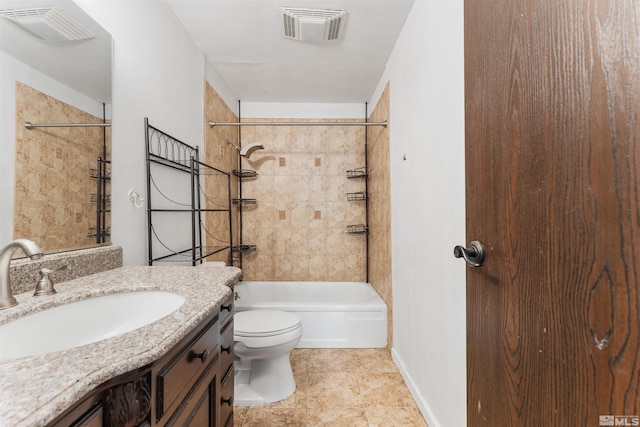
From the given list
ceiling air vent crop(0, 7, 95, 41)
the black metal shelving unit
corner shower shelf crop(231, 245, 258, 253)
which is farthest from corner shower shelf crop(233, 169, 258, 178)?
ceiling air vent crop(0, 7, 95, 41)

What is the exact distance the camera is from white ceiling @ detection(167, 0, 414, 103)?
1724 mm

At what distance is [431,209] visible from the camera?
1.46 meters

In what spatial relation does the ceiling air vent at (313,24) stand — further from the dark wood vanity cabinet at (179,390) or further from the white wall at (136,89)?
the dark wood vanity cabinet at (179,390)

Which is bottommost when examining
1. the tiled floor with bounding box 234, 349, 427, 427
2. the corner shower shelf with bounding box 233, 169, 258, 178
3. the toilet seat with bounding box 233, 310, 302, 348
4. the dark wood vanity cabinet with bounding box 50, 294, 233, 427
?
the tiled floor with bounding box 234, 349, 427, 427

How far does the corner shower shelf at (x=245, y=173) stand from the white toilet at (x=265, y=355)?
172 centimetres

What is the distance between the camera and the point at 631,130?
0.37 m

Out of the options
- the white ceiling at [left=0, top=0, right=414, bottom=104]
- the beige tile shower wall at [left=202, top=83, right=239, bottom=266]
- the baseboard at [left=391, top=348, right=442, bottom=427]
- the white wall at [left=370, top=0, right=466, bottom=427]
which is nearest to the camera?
the white ceiling at [left=0, top=0, right=414, bottom=104]

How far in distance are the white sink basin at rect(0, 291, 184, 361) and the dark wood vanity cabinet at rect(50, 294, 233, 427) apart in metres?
0.19

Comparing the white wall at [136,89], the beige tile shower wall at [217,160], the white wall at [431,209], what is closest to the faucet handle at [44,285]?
the white wall at [136,89]

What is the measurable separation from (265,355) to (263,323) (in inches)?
7.4

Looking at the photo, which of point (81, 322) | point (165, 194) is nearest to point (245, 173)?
point (165, 194)

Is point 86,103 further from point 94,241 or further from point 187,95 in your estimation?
point 187,95

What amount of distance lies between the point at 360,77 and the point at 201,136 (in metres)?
1.55

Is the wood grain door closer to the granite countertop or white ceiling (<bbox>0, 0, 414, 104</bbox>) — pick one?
the granite countertop
